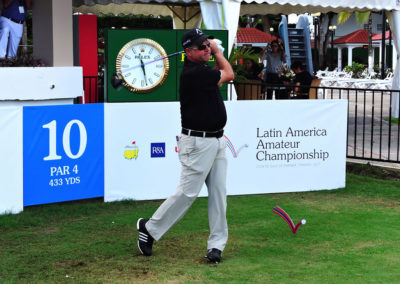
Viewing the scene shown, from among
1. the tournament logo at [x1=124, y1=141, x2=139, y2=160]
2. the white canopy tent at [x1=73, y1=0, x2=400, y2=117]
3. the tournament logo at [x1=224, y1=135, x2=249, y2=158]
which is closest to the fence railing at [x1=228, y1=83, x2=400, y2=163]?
the white canopy tent at [x1=73, y1=0, x2=400, y2=117]

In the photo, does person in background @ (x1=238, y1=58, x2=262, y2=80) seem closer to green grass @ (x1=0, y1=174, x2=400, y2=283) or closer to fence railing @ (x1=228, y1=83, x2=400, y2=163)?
fence railing @ (x1=228, y1=83, x2=400, y2=163)

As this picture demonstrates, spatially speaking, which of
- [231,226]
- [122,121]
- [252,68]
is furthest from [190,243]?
[252,68]

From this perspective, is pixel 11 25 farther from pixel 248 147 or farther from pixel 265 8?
pixel 265 8

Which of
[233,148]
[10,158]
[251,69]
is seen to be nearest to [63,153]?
[10,158]

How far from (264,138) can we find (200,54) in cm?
336

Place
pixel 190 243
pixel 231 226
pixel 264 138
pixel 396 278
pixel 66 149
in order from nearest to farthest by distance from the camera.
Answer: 1. pixel 396 278
2. pixel 190 243
3. pixel 231 226
4. pixel 66 149
5. pixel 264 138

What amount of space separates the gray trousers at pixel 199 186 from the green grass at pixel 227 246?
265 mm

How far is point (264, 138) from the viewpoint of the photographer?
9.05 m

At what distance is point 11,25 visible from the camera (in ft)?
38.8

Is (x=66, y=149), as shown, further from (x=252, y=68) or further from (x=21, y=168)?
(x=252, y=68)

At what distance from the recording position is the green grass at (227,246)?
18.3ft

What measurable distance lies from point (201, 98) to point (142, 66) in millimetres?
3263

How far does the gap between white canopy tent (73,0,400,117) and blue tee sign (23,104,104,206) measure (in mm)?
5734

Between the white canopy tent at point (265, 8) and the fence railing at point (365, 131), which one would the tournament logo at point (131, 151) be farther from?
the white canopy tent at point (265, 8)
